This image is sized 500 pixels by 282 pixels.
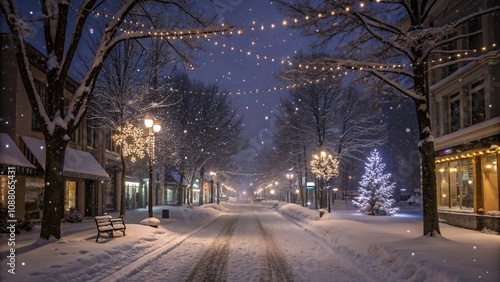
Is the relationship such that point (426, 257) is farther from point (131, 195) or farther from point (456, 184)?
point (131, 195)

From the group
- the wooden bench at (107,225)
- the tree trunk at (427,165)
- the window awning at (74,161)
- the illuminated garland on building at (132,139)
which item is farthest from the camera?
the illuminated garland on building at (132,139)

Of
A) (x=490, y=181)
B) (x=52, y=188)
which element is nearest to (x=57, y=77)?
(x=52, y=188)

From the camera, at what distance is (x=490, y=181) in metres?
20.0

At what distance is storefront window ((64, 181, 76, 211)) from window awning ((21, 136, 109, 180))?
Answer: 1.77 meters

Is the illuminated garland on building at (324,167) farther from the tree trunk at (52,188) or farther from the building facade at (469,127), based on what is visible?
the tree trunk at (52,188)

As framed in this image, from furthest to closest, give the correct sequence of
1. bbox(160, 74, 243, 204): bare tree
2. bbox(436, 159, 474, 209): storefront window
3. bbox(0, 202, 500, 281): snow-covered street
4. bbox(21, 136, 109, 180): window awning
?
1. bbox(160, 74, 243, 204): bare tree
2. bbox(436, 159, 474, 209): storefront window
3. bbox(21, 136, 109, 180): window awning
4. bbox(0, 202, 500, 281): snow-covered street

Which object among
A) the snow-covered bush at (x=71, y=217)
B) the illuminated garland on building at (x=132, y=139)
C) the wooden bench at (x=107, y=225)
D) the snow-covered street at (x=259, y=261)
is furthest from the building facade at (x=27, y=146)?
the snow-covered street at (x=259, y=261)

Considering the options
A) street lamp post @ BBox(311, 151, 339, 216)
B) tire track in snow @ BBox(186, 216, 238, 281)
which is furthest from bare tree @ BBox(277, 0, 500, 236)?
street lamp post @ BBox(311, 151, 339, 216)

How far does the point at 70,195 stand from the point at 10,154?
989cm

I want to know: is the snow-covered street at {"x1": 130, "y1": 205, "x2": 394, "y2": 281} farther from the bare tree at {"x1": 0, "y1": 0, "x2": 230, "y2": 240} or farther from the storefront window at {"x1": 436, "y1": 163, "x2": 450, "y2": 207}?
the storefront window at {"x1": 436, "y1": 163, "x2": 450, "y2": 207}

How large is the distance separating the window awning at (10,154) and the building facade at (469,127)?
17.6 m

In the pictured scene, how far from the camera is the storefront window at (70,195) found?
2639cm

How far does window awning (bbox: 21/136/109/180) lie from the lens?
19.8m

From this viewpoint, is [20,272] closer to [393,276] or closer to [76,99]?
[76,99]
